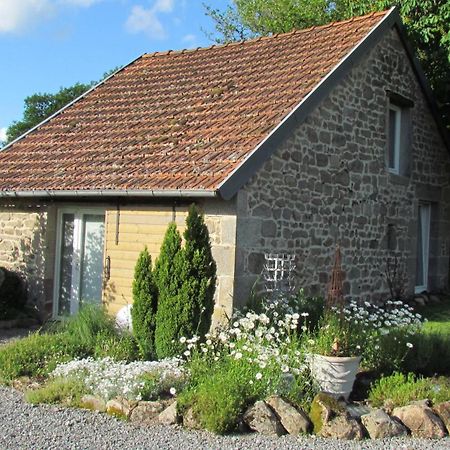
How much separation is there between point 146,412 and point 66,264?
5.70m

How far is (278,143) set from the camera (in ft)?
30.4

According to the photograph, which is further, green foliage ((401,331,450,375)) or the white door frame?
the white door frame

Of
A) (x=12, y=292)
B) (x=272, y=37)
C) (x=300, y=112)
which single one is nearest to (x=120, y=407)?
(x=300, y=112)

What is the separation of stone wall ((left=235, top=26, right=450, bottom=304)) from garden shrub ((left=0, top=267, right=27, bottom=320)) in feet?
14.7

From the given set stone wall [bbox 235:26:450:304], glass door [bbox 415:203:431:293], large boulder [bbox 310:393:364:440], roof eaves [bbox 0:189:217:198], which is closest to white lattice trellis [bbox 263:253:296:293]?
stone wall [bbox 235:26:450:304]

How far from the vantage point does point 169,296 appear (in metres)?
7.39

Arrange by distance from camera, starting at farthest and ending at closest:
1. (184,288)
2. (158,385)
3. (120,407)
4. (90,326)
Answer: (90,326) < (184,288) < (158,385) < (120,407)

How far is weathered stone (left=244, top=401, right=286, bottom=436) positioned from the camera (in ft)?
18.8

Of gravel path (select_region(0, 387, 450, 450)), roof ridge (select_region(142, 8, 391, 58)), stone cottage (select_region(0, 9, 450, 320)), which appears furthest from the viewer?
roof ridge (select_region(142, 8, 391, 58))

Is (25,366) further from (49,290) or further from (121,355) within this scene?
(49,290)

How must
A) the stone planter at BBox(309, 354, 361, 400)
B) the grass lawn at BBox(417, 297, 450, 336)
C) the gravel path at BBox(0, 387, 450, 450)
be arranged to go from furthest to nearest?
the grass lawn at BBox(417, 297, 450, 336)
the stone planter at BBox(309, 354, 361, 400)
the gravel path at BBox(0, 387, 450, 450)

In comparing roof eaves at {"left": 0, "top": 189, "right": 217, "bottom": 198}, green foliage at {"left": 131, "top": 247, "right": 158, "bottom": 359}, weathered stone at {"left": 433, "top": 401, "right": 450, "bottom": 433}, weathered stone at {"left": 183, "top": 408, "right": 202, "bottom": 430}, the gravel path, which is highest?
roof eaves at {"left": 0, "top": 189, "right": 217, "bottom": 198}

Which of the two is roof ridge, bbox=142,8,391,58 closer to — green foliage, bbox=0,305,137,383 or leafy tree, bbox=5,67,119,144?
green foliage, bbox=0,305,137,383

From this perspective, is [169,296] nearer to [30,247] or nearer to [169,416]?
[169,416]
